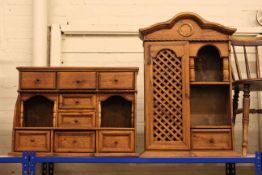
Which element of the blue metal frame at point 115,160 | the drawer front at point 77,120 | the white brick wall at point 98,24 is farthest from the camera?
the white brick wall at point 98,24

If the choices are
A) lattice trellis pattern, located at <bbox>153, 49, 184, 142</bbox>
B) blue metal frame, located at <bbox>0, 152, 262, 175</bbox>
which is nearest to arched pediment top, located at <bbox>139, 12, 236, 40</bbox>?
lattice trellis pattern, located at <bbox>153, 49, 184, 142</bbox>

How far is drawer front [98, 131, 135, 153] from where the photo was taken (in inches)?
105

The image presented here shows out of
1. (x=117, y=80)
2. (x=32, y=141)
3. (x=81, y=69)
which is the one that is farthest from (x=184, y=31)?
(x=32, y=141)

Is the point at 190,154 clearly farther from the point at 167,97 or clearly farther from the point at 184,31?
the point at 184,31

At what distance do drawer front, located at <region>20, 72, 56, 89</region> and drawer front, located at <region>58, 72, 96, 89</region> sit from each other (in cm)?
5

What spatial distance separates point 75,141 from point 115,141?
0.27 m

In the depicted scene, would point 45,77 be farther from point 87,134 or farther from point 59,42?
point 59,42

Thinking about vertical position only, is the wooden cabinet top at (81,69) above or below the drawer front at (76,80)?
above

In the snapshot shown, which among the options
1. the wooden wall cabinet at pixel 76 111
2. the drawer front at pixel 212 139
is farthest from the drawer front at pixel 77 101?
the drawer front at pixel 212 139

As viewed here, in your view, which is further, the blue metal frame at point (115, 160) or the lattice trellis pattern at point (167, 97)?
the lattice trellis pattern at point (167, 97)

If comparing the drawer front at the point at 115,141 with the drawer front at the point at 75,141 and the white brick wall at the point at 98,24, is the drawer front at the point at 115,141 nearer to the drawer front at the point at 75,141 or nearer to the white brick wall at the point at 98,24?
the drawer front at the point at 75,141

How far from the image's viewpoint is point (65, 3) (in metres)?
3.53

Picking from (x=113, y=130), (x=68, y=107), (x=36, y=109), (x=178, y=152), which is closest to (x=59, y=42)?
(x=36, y=109)

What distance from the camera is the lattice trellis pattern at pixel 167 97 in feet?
9.00
